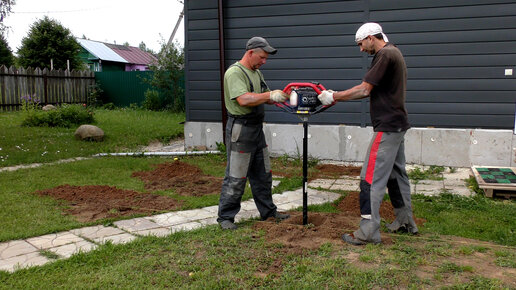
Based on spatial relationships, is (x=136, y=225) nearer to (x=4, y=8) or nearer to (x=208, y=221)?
(x=208, y=221)

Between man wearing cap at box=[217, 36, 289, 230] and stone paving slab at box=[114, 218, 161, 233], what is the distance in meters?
0.74

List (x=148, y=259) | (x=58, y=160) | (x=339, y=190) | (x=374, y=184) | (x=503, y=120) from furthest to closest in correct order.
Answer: (x=58, y=160) < (x=503, y=120) < (x=339, y=190) < (x=374, y=184) < (x=148, y=259)

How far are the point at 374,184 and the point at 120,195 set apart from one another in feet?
11.3

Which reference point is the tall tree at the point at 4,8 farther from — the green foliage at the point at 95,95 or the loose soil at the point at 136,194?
the green foliage at the point at 95,95

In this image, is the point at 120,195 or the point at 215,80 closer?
the point at 120,195

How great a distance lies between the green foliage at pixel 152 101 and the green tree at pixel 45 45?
765cm

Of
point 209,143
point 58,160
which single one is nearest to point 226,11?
point 209,143

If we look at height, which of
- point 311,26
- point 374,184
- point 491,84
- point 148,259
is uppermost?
point 311,26

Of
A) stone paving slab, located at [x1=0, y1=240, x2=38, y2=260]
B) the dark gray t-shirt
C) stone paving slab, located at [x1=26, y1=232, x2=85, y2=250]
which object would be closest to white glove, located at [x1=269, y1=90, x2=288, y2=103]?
the dark gray t-shirt

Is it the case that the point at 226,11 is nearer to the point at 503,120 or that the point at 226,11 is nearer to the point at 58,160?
the point at 58,160

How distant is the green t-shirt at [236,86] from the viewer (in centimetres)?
417

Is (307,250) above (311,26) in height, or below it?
below

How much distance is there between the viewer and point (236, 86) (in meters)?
4.18

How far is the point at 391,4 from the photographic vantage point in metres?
8.01
